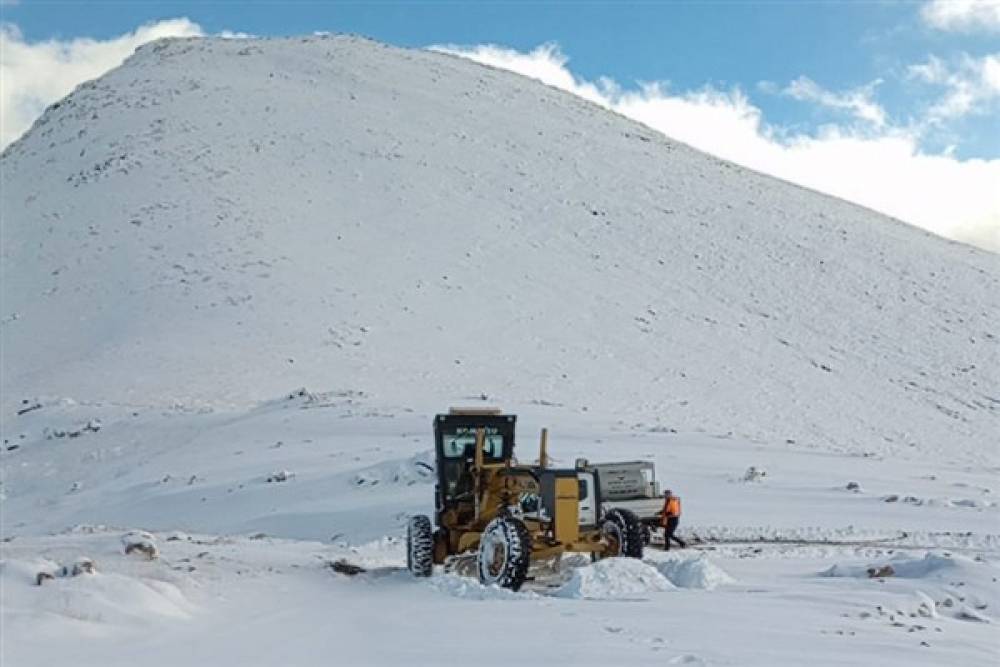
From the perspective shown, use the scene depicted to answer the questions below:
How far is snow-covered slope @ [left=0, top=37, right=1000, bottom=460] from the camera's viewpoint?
38188 millimetres

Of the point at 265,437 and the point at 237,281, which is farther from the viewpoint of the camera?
the point at 237,281

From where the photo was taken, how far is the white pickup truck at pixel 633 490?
57.5ft

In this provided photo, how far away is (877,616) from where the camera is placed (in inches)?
400

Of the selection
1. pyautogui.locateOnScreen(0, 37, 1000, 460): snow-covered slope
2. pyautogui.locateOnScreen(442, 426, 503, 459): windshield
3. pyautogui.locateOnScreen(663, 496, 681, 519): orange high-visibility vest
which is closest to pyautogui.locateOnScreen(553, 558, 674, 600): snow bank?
pyautogui.locateOnScreen(442, 426, 503, 459): windshield

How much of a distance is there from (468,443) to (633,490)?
411 cm

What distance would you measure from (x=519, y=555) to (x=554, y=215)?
45.5 m

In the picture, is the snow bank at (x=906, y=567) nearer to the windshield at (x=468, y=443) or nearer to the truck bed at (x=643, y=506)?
the truck bed at (x=643, y=506)

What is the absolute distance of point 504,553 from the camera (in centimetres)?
1246

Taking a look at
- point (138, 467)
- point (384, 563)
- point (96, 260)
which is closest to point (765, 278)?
point (96, 260)

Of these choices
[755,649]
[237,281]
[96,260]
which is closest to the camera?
[755,649]

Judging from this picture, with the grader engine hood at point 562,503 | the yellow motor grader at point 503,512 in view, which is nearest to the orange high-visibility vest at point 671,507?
the yellow motor grader at point 503,512

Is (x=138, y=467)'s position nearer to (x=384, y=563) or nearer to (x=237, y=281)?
(x=384, y=563)

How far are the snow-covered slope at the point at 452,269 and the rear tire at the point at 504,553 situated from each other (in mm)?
19539

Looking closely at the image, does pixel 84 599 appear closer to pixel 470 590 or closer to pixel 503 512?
pixel 470 590
